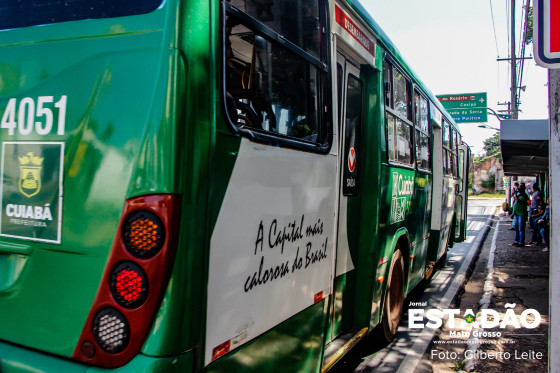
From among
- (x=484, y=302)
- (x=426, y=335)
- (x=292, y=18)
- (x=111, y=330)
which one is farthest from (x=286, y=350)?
(x=484, y=302)

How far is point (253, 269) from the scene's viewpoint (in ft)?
7.43

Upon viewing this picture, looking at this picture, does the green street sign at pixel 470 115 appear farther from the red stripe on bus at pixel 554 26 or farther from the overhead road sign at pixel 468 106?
the red stripe on bus at pixel 554 26

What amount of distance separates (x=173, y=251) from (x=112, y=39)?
958mm

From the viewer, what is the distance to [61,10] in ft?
7.10

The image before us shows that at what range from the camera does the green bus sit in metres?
1.79

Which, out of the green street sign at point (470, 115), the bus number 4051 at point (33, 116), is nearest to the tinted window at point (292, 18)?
the bus number 4051 at point (33, 116)

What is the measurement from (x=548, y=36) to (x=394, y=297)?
3.68 meters

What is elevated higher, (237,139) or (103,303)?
(237,139)

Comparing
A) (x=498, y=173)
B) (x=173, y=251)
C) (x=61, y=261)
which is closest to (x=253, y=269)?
(x=173, y=251)

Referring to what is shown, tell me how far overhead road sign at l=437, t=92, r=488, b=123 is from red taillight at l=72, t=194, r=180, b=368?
936 inches

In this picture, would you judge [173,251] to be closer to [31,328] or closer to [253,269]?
[253,269]

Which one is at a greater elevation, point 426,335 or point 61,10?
point 61,10

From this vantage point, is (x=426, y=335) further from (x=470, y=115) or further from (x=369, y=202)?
(x=470, y=115)

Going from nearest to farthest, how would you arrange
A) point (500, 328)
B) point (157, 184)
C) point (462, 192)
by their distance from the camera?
point (157, 184)
point (500, 328)
point (462, 192)
